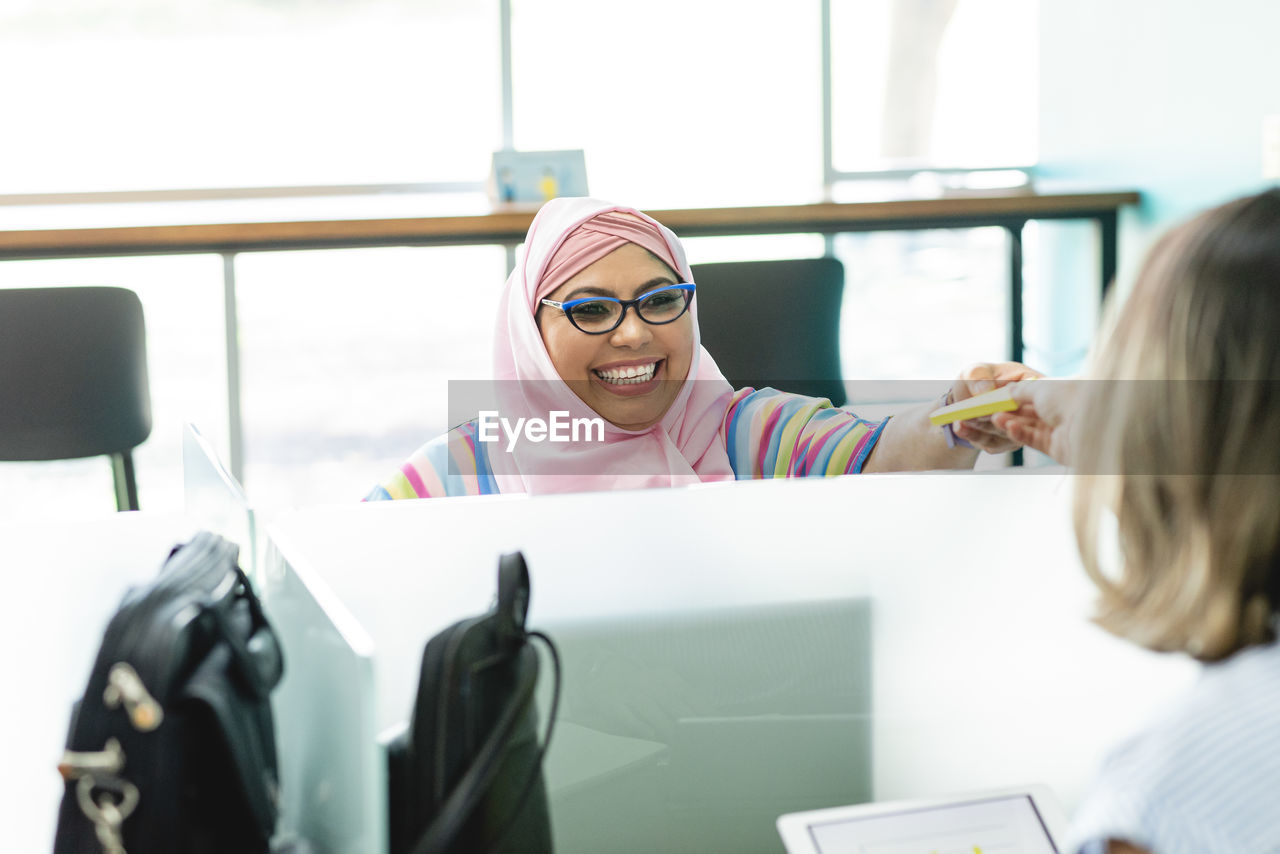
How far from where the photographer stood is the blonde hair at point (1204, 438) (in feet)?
1.80

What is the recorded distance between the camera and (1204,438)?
0.56 m

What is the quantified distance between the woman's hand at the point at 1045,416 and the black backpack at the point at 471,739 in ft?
1.46

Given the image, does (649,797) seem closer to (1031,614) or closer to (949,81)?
(1031,614)

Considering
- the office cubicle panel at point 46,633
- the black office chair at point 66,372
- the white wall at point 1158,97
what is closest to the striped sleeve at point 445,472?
the office cubicle panel at point 46,633

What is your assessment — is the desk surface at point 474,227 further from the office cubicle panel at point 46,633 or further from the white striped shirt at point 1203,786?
the white striped shirt at point 1203,786

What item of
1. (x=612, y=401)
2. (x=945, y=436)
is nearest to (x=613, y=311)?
(x=612, y=401)

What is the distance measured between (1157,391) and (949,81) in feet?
12.8

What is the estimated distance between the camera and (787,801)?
2.33 feet

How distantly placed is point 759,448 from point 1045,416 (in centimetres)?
70

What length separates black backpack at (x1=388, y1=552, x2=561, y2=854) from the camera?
0.57m

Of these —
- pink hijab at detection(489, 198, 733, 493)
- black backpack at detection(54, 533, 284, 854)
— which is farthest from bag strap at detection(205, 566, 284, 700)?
pink hijab at detection(489, 198, 733, 493)

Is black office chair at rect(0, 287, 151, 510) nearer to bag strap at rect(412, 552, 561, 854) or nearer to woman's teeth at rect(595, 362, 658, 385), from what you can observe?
woman's teeth at rect(595, 362, 658, 385)

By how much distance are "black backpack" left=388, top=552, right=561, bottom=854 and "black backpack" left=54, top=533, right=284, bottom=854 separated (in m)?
0.08

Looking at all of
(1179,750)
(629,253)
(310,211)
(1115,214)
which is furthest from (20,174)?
(1179,750)
